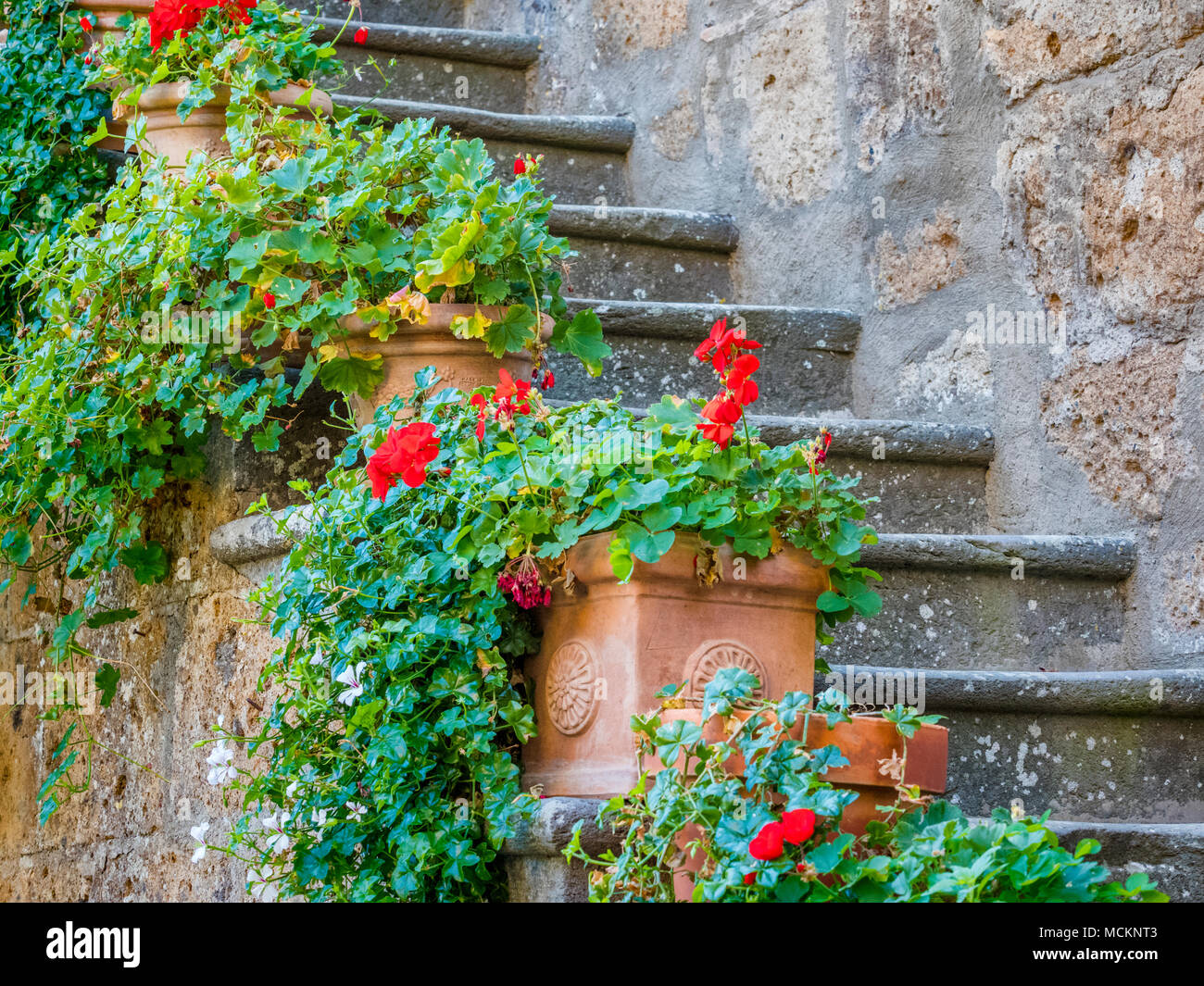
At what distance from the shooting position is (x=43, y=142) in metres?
2.95

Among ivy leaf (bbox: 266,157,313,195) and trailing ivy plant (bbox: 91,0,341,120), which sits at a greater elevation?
trailing ivy plant (bbox: 91,0,341,120)

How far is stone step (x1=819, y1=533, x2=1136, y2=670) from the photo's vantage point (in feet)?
8.20

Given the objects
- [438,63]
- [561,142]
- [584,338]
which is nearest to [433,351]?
[584,338]

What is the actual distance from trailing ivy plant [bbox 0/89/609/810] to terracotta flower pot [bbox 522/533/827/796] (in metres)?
0.56

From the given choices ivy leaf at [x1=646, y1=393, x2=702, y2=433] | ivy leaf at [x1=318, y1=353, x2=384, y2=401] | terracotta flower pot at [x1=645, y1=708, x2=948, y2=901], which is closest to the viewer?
terracotta flower pot at [x1=645, y1=708, x2=948, y2=901]

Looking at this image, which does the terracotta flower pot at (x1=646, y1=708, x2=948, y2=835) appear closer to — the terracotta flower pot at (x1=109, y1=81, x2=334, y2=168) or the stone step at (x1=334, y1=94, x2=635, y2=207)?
the terracotta flower pot at (x1=109, y1=81, x2=334, y2=168)

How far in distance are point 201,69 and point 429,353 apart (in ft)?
2.54

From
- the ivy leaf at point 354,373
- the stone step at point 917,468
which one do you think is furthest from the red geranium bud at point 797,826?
the stone step at point 917,468

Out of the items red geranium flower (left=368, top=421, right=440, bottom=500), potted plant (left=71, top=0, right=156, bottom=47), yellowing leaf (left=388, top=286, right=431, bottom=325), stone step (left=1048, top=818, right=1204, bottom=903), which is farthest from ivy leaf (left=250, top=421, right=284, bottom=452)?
stone step (left=1048, top=818, right=1204, bottom=903)

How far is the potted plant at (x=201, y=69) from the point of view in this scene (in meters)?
2.56

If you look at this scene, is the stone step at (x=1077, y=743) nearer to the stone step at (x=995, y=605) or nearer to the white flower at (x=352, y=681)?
the stone step at (x=995, y=605)

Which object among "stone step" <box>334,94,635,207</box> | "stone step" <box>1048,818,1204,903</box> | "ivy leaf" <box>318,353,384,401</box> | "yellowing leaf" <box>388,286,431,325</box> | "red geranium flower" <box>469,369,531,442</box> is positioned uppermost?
"stone step" <box>334,94,635,207</box>
